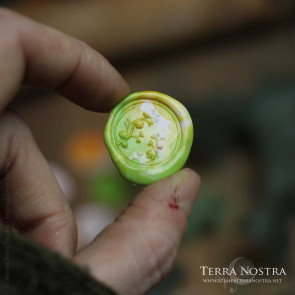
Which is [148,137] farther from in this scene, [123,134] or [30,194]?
[30,194]

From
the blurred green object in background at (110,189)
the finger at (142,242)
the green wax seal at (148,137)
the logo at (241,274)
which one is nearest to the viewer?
the finger at (142,242)

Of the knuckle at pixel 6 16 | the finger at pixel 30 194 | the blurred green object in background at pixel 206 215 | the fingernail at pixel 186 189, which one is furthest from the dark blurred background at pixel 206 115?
the knuckle at pixel 6 16

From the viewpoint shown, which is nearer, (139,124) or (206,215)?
(139,124)

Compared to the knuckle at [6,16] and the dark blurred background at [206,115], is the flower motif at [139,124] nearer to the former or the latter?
the knuckle at [6,16]

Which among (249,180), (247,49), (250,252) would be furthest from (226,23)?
(250,252)

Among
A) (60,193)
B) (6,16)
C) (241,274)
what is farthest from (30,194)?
(241,274)
